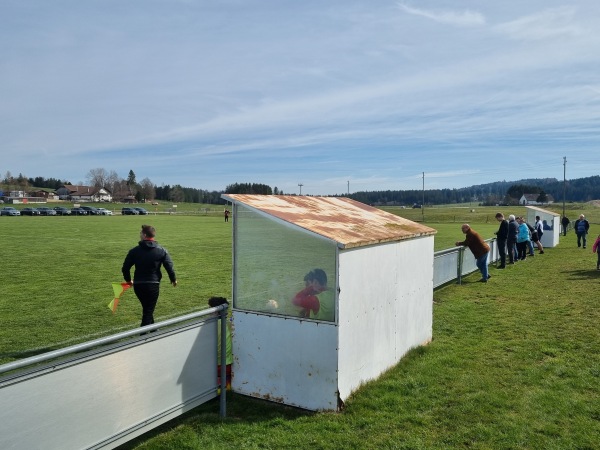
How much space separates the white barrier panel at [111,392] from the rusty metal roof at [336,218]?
58.8 inches

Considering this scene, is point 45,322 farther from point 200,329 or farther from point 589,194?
point 589,194

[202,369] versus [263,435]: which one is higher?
[202,369]

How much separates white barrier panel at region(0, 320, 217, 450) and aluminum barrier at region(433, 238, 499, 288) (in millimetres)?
8260

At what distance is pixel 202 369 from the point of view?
16.6 feet

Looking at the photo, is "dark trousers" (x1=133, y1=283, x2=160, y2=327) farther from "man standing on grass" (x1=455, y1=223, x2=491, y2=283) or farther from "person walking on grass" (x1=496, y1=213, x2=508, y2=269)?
"person walking on grass" (x1=496, y1=213, x2=508, y2=269)

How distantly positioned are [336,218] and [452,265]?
8090 mm

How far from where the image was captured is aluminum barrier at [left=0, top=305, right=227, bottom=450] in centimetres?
336

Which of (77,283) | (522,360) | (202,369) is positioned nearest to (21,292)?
(77,283)

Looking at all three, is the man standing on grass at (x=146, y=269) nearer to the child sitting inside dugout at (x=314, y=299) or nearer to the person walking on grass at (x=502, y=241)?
the child sitting inside dugout at (x=314, y=299)

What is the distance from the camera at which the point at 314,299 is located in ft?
17.9

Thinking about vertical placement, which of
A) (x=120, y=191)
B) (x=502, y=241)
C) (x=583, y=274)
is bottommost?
(x=583, y=274)

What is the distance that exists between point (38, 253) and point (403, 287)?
18.2m

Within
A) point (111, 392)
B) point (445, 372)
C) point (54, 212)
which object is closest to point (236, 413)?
point (111, 392)

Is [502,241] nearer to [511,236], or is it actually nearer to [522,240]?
[511,236]
